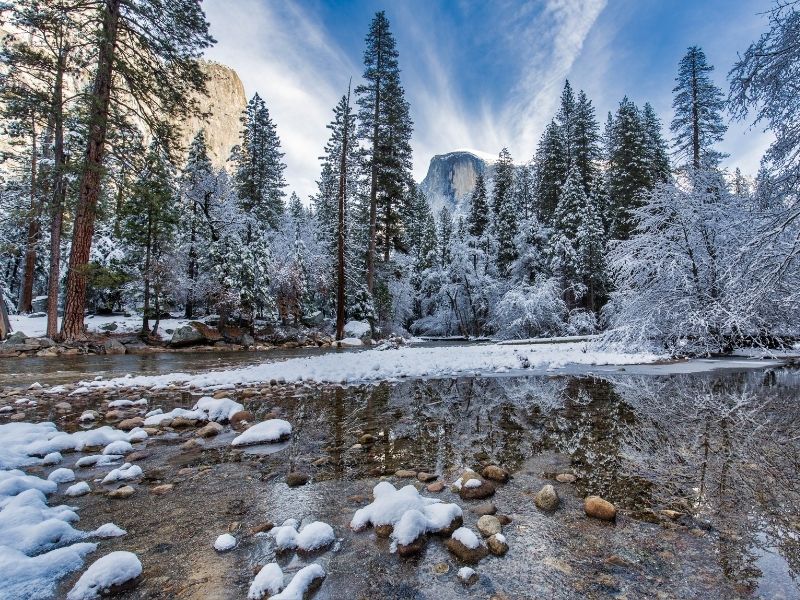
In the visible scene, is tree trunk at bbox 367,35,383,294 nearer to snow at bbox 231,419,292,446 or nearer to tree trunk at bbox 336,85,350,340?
tree trunk at bbox 336,85,350,340

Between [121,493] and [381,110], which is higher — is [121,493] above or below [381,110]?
below

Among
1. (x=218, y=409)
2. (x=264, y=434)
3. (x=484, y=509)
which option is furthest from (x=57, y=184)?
(x=484, y=509)

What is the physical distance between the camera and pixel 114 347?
1450 centimetres

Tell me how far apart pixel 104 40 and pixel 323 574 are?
11659 mm

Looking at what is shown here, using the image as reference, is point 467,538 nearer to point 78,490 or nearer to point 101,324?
point 78,490

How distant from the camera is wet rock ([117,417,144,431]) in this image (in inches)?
168

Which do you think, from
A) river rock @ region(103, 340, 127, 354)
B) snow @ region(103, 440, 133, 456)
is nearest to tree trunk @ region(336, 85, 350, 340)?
river rock @ region(103, 340, 127, 354)

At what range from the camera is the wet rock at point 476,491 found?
2.49 meters

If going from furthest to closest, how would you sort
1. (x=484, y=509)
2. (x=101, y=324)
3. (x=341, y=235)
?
1. (x=341, y=235)
2. (x=101, y=324)
3. (x=484, y=509)

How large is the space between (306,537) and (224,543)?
438 mm

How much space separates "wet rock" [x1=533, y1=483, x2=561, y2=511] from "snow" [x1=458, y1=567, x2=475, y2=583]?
84 centimetres

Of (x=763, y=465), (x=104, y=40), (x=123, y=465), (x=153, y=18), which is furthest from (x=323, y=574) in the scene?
(x=153, y=18)

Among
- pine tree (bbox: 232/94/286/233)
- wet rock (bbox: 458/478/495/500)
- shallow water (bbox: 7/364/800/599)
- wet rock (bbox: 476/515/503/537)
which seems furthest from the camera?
pine tree (bbox: 232/94/286/233)

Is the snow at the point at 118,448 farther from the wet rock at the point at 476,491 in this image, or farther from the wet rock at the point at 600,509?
the wet rock at the point at 600,509
